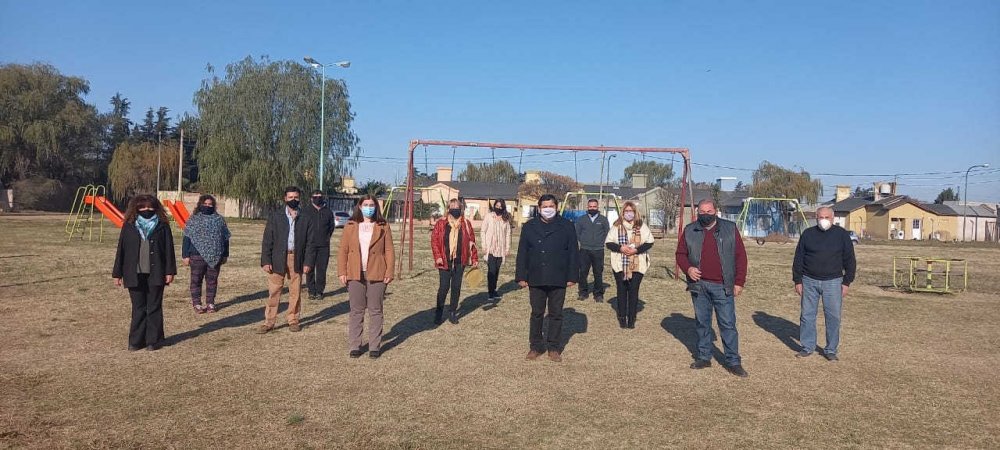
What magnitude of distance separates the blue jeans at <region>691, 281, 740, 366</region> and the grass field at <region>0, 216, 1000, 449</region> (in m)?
0.21

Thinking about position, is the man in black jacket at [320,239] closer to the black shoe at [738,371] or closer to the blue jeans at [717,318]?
the blue jeans at [717,318]

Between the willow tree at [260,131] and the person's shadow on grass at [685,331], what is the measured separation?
127 ft

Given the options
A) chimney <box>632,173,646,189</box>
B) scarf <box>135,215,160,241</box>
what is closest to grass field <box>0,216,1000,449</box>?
scarf <box>135,215,160,241</box>

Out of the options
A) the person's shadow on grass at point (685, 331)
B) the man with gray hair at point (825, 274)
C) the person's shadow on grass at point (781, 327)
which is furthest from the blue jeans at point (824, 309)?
the person's shadow on grass at point (685, 331)

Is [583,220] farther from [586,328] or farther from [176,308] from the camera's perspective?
[176,308]

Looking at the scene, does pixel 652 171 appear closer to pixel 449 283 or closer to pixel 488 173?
pixel 488 173

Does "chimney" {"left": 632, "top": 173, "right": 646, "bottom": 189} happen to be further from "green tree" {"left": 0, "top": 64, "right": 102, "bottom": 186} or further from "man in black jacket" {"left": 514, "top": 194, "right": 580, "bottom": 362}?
"man in black jacket" {"left": 514, "top": 194, "right": 580, "bottom": 362}

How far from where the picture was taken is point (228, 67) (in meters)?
46.1

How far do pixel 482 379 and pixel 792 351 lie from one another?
4.12 metres

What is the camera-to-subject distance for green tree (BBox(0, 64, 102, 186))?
5606cm

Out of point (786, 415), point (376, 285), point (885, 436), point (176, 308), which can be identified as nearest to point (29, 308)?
point (176, 308)

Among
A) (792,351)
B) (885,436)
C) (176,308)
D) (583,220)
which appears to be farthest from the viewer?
(583,220)

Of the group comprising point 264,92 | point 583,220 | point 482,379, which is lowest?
point 482,379

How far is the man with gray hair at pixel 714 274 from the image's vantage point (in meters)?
7.24
